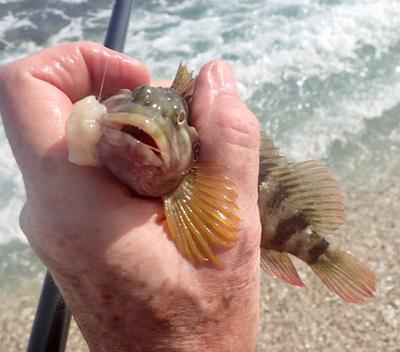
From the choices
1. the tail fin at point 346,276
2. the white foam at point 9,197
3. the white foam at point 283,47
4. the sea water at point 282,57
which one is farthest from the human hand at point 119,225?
the white foam at point 283,47

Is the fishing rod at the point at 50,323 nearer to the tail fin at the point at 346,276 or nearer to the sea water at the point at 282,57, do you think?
the tail fin at the point at 346,276

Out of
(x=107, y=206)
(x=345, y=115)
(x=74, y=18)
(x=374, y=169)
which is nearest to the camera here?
(x=107, y=206)

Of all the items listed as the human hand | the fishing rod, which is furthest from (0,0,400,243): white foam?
the human hand

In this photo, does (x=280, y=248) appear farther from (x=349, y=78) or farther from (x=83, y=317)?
(x=349, y=78)

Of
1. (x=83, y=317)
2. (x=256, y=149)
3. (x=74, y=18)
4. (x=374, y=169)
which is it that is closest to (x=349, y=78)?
(x=374, y=169)

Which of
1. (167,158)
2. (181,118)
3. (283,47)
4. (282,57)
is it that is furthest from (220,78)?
(283,47)

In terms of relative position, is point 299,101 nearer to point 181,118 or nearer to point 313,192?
point 313,192

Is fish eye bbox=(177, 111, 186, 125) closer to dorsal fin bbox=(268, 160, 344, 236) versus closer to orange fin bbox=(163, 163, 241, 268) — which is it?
orange fin bbox=(163, 163, 241, 268)
